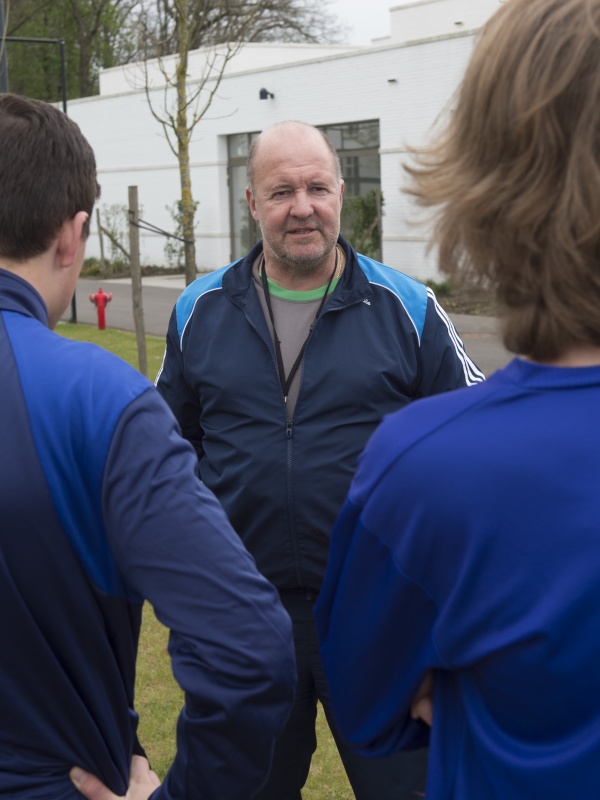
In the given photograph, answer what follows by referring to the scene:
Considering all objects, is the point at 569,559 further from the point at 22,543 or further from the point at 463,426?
the point at 22,543

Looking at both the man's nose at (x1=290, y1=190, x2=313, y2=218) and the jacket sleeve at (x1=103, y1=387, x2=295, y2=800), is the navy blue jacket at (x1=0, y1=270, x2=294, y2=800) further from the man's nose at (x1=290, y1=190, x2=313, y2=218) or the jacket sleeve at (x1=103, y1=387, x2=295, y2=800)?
the man's nose at (x1=290, y1=190, x2=313, y2=218)

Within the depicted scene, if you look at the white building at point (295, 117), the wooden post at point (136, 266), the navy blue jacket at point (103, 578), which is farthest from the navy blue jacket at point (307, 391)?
the white building at point (295, 117)

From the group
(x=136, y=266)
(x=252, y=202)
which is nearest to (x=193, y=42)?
(x=136, y=266)

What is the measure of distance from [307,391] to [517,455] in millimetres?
1770

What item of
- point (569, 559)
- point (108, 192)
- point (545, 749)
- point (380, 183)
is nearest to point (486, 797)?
point (545, 749)

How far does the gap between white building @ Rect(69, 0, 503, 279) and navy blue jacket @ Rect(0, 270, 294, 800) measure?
665 inches

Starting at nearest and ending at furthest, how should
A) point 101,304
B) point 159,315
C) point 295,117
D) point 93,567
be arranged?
point 93,567 < point 101,304 < point 159,315 < point 295,117

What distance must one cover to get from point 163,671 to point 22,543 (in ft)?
11.7

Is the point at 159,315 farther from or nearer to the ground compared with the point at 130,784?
nearer to the ground

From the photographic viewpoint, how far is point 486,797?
4.46ft

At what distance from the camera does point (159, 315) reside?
59.2ft

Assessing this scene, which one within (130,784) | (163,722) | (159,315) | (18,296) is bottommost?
(163,722)

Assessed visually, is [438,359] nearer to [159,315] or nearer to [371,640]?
[371,640]

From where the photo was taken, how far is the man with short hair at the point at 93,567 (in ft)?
4.98
